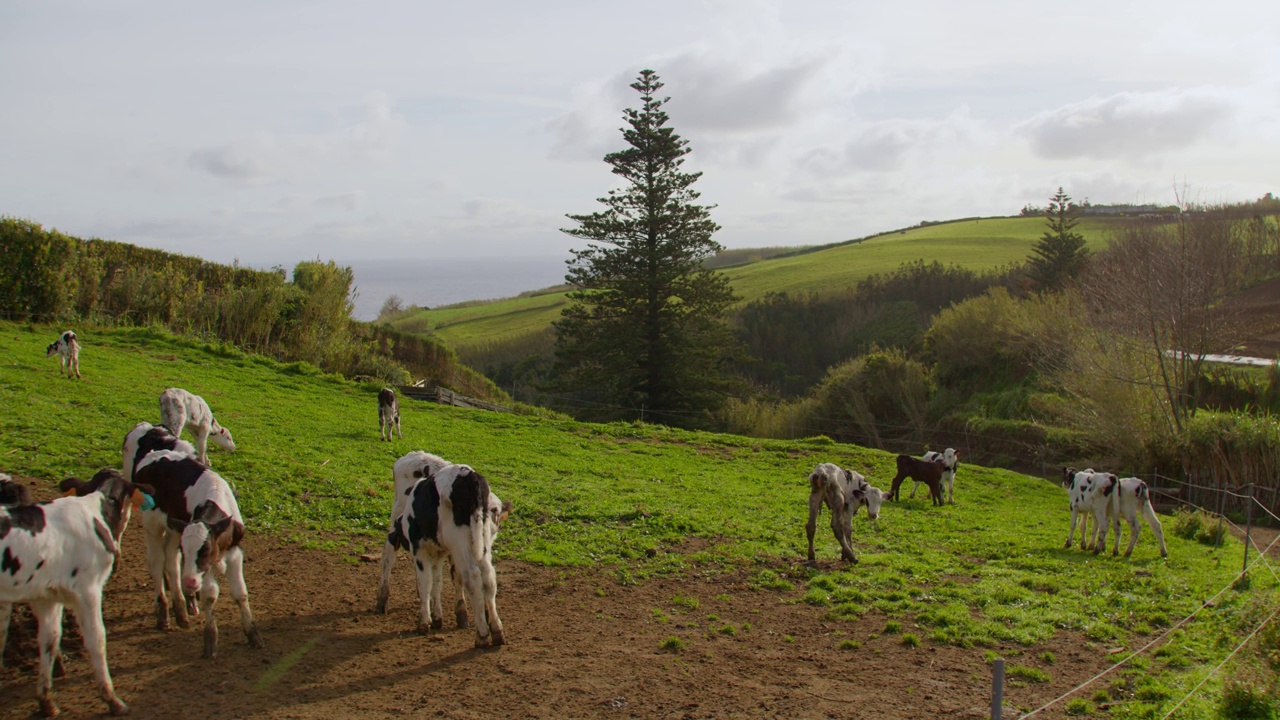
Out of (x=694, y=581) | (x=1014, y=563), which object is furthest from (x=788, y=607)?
(x=1014, y=563)

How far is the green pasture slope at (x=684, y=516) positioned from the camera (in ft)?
33.0

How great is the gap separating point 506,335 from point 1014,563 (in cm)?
5991

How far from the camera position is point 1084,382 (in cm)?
3073

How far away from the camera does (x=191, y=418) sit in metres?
13.3

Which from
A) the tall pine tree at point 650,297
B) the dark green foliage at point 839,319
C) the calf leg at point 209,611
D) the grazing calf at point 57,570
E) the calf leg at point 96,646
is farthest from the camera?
the dark green foliage at point 839,319

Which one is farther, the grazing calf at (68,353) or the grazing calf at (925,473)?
the grazing calf at (925,473)

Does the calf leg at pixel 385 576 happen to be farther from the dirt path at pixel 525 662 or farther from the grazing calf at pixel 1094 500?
the grazing calf at pixel 1094 500

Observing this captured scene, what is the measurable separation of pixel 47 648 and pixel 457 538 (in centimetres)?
327

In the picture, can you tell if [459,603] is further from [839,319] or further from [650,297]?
[839,319]

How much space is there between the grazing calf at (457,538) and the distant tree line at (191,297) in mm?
24360

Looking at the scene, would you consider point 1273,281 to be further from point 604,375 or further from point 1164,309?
point 604,375

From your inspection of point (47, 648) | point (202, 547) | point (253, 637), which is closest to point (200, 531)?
point (202, 547)

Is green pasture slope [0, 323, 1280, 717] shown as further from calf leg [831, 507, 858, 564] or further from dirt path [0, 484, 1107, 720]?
dirt path [0, 484, 1107, 720]

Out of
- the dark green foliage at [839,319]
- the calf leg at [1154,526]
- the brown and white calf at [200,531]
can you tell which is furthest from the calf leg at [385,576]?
the dark green foliage at [839,319]
